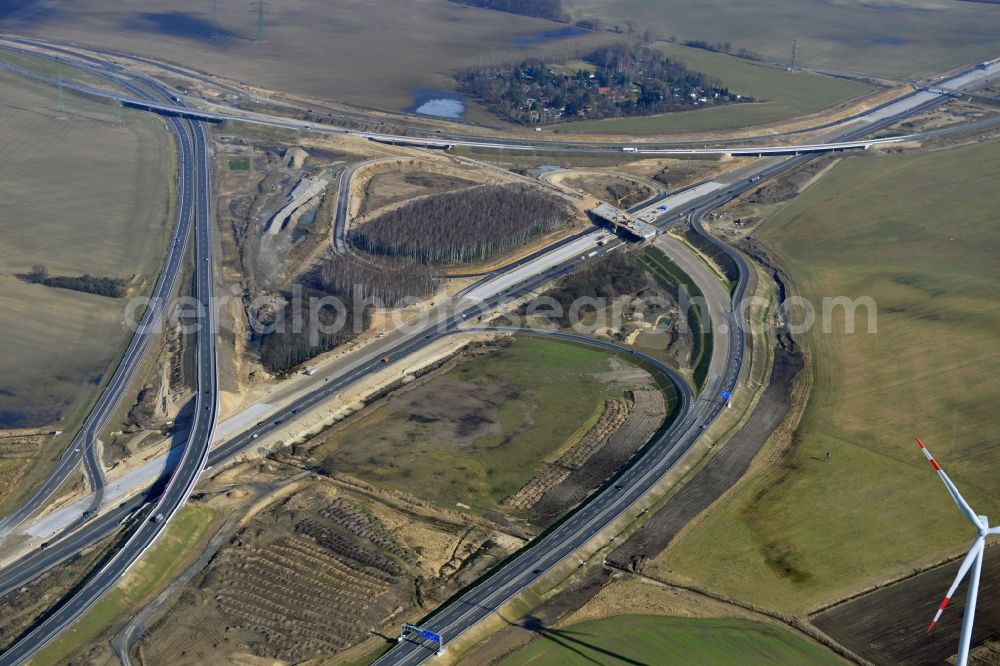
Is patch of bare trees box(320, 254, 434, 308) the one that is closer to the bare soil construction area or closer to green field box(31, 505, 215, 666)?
the bare soil construction area

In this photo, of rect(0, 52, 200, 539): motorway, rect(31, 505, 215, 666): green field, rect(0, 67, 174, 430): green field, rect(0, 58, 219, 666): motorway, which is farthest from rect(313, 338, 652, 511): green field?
rect(0, 67, 174, 430): green field

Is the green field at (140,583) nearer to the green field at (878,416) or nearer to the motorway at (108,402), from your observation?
the motorway at (108,402)

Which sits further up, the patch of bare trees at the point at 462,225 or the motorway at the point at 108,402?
the patch of bare trees at the point at 462,225

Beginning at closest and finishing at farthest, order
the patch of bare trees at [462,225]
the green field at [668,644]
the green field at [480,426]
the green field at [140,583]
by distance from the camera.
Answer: the green field at [140,583] → the green field at [668,644] → the green field at [480,426] → the patch of bare trees at [462,225]

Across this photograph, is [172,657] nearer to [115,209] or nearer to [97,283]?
[97,283]

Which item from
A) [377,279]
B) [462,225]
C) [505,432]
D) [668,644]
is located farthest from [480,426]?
[462,225]

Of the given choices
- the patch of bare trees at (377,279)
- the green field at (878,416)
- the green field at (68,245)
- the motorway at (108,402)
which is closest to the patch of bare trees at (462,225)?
the patch of bare trees at (377,279)

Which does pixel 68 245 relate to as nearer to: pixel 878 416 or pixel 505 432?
pixel 505 432
